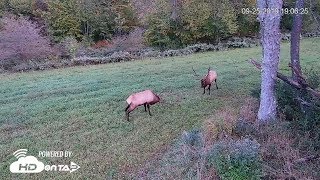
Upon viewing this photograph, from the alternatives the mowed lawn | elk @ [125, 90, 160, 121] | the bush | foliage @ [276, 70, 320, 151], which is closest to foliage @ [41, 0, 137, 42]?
the mowed lawn

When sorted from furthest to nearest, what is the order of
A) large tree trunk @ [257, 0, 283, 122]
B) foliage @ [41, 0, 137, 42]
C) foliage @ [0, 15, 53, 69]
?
foliage @ [41, 0, 137, 42] < foliage @ [0, 15, 53, 69] < large tree trunk @ [257, 0, 283, 122]

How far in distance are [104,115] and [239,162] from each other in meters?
4.65

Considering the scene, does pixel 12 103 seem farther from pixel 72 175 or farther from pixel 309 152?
pixel 309 152

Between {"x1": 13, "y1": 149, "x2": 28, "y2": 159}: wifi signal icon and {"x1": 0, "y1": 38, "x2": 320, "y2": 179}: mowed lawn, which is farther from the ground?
{"x1": 0, "y1": 38, "x2": 320, "y2": 179}: mowed lawn

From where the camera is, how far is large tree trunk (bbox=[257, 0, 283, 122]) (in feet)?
20.7

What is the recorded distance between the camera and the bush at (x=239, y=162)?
4.61 metres

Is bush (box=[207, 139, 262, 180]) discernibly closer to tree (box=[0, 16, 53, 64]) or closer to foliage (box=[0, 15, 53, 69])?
foliage (box=[0, 15, 53, 69])

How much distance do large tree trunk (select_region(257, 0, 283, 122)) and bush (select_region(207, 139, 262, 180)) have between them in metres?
1.92

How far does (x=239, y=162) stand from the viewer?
4.66 metres

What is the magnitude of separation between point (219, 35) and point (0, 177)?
22586 millimetres

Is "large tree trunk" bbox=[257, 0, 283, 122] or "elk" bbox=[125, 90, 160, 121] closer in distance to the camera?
"large tree trunk" bbox=[257, 0, 283, 122]

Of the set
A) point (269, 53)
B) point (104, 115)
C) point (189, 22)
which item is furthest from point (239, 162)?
point (189, 22)

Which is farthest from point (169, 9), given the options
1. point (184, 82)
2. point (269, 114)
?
point (269, 114)

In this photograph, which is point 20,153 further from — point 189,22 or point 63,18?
point 63,18
